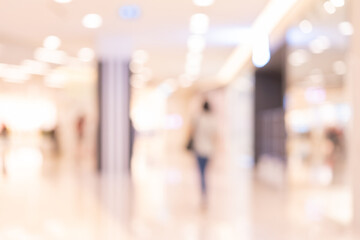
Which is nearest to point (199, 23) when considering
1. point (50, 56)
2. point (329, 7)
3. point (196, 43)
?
point (196, 43)

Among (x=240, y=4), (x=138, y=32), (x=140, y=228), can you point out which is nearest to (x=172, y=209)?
(x=140, y=228)

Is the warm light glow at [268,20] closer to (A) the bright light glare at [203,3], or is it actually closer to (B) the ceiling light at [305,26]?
(B) the ceiling light at [305,26]

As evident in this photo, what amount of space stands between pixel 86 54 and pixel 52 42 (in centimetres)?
244

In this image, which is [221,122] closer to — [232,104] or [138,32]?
[232,104]

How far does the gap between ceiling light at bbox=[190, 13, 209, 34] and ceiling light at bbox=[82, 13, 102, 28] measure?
2.07 metres

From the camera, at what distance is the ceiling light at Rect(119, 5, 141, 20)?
963 centimetres

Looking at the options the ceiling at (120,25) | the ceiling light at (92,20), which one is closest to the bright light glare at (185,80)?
the ceiling at (120,25)

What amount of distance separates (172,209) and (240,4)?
417 cm

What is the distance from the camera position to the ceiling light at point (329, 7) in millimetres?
8367

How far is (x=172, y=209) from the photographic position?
25.8 feet

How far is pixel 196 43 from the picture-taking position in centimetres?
1406

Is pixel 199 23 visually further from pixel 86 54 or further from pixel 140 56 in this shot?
pixel 140 56

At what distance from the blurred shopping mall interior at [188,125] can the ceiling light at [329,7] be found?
0.04 meters

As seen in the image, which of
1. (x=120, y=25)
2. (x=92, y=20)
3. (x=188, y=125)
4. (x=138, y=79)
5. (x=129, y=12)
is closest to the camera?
(x=129, y=12)
